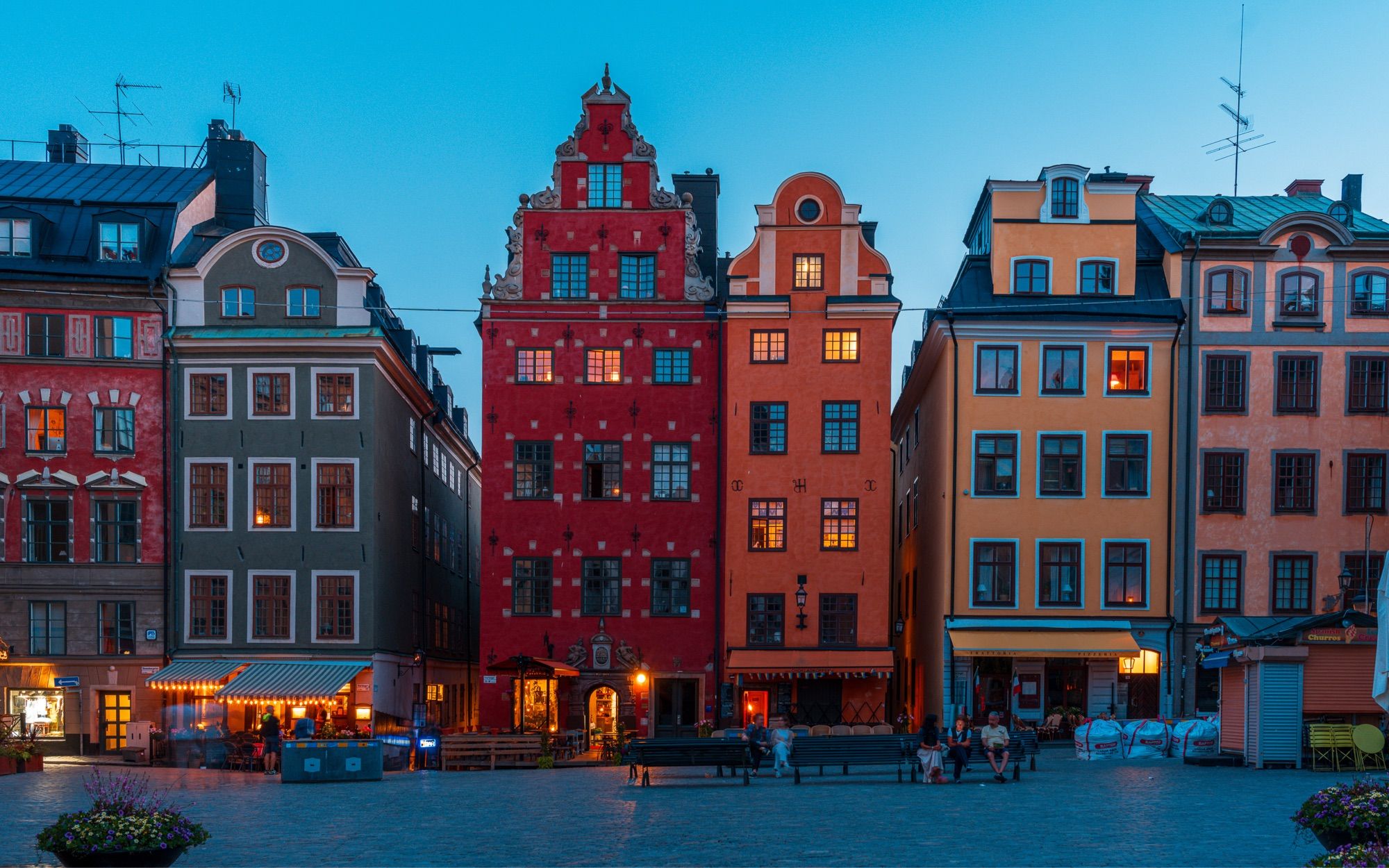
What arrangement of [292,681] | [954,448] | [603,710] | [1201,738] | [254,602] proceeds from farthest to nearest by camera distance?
1. [603,710]
2. [254,602]
3. [954,448]
4. [292,681]
5. [1201,738]

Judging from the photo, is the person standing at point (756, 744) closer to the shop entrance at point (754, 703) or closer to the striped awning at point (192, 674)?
the shop entrance at point (754, 703)

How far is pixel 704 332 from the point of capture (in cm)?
4712

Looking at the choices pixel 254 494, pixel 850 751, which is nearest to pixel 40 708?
pixel 254 494

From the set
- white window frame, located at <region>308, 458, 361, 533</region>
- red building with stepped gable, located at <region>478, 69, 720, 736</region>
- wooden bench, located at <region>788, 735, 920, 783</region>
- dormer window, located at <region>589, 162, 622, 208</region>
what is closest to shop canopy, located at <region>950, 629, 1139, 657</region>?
red building with stepped gable, located at <region>478, 69, 720, 736</region>

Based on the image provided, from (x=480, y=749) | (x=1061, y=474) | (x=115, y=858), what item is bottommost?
(x=480, y=749)

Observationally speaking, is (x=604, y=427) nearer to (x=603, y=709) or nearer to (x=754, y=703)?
(x=603, y=709)

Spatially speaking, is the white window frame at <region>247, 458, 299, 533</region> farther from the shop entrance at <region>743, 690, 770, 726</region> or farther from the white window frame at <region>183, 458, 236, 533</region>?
the shop entrance at <region>743, 690, 770, 726</region>

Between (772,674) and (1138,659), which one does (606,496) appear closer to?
(772,674)

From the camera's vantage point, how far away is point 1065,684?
147ft

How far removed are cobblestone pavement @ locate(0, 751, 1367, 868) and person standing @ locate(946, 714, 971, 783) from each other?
415mm

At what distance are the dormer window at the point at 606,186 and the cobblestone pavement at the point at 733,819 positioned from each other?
20.7 metres

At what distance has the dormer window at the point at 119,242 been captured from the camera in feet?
152

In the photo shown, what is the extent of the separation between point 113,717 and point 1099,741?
29.3 meters

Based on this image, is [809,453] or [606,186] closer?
[809,453]
